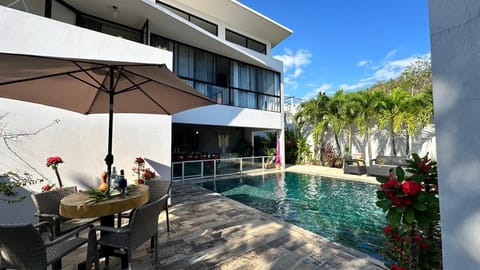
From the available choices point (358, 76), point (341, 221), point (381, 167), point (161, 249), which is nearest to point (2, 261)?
point (161, 249)

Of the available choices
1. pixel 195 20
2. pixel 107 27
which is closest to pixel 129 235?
pixel 107 27

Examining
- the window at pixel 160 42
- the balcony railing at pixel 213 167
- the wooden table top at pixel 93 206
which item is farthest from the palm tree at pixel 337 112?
the wooden table top at pixel 93 206

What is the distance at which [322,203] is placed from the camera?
6.07 m

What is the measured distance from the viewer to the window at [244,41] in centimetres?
1245

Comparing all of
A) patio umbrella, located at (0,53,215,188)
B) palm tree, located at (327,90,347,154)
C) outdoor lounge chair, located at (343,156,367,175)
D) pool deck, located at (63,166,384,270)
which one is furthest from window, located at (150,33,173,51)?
outdoor lounge chair, located at (343,156,367,175)

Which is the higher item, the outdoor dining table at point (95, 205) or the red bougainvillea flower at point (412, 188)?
the red bougainvillea flower at point (412, 188)

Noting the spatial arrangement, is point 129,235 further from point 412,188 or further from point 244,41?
point 244,41

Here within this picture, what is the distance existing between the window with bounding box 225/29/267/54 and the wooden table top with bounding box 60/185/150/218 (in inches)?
453

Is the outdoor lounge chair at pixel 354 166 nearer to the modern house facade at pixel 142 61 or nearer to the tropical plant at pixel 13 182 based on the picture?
the modern house facade at pixel 142 61

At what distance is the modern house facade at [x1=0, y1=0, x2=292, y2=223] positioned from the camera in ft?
13.3

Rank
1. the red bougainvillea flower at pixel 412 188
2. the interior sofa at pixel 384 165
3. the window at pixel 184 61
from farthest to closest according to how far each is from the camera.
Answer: the window at pixel 184 61
the interior sofa at pixel 384 165
the red bougainvillea flower at pixel 412 188

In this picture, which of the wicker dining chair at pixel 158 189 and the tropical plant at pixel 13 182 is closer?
the tropical plant at pixel 13 182

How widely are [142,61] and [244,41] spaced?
8910 millimetres

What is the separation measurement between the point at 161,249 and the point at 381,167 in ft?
30.3
